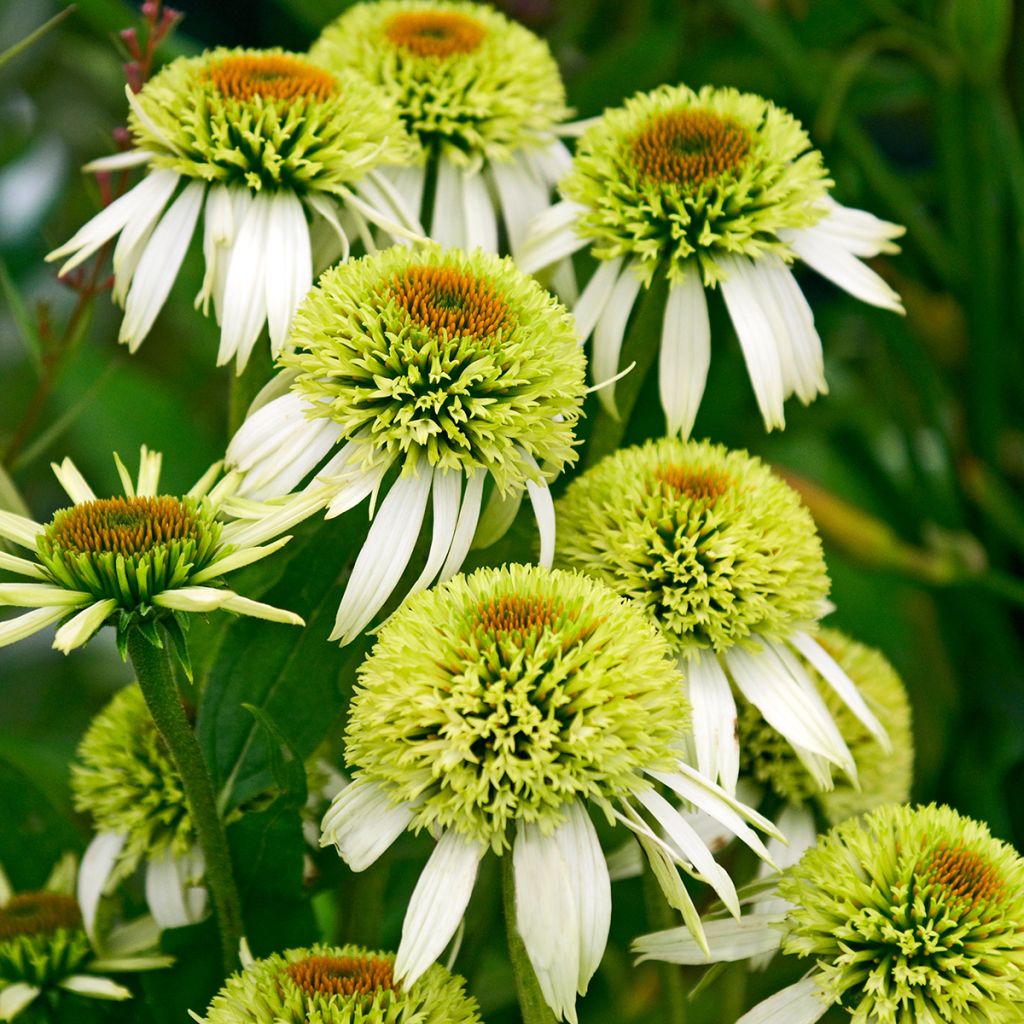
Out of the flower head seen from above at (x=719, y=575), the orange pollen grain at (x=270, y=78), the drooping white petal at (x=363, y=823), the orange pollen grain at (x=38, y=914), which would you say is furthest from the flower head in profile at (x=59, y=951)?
the orange pollen grain at (x=270, y=78)

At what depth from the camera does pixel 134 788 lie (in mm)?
491

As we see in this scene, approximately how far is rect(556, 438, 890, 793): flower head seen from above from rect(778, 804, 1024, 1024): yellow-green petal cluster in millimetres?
35

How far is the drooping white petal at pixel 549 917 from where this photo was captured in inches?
14.2

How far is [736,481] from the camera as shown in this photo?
50 cm

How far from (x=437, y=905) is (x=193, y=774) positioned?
0.32 ft

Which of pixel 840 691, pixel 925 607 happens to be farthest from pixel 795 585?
pixel 925 607

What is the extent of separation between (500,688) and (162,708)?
11 cm

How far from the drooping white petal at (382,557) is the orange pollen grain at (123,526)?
0.05 meters

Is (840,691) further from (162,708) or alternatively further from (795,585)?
(162,708)

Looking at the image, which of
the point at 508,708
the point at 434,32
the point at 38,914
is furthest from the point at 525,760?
the point at 434,32

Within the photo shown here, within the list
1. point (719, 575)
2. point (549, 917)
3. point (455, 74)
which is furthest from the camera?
point (455, 74)

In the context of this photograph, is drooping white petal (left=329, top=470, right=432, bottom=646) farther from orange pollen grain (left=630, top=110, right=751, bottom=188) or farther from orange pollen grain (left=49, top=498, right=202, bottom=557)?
orange pollen grain (left=630, top=110, right=751, bottom=188)

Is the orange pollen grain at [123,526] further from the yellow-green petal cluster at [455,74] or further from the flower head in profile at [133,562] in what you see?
the yellow-green petal cluster at [455,74]

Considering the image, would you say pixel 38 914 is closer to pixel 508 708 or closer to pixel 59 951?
pixel 59 951
